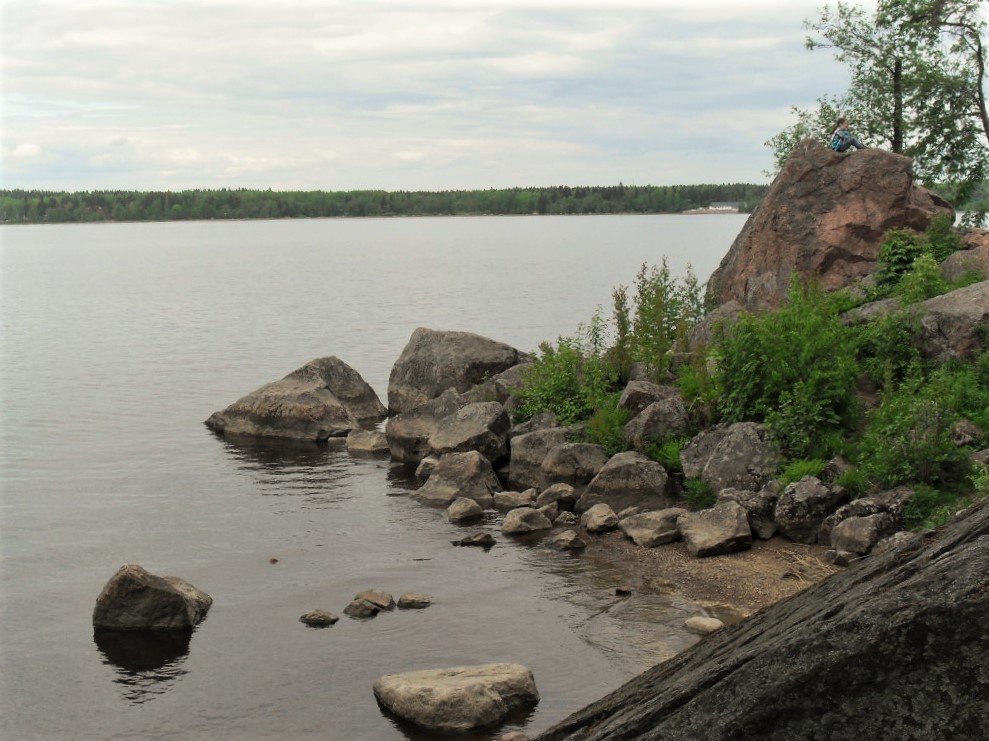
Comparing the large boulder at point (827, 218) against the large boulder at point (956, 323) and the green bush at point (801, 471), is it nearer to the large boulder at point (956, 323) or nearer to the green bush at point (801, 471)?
the large boulder at point (956, 323)

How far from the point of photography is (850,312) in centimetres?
2128

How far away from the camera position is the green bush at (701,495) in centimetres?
1805

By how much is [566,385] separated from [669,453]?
4245 millimetres

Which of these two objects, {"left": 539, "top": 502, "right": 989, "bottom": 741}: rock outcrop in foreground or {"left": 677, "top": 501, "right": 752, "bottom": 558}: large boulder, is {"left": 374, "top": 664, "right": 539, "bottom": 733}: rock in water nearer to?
{"left": 677, "top": 501, "right": 752, "bottom": 558}: large boulder

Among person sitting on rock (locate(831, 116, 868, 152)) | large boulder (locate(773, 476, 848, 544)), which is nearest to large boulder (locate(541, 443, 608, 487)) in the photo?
large boulder (locate(773, 476, 848, 544))

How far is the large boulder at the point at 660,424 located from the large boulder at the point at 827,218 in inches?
224

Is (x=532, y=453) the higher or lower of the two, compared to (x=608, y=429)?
lower

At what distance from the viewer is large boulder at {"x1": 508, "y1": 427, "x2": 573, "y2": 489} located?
2095cm

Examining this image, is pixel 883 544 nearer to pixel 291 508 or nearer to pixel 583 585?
pixel 583 585

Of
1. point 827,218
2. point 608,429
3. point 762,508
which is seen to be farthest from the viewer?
point 827,218

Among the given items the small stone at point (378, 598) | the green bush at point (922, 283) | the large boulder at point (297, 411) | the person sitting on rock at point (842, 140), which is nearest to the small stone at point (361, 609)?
the small stone at point (378, 598)

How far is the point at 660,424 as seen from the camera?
1992cm

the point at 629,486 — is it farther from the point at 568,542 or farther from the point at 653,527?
the point at 568,542

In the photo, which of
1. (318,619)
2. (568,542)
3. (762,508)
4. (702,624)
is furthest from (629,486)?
(318,619)
